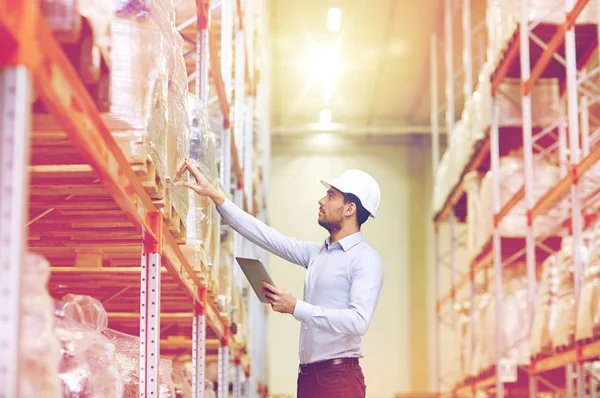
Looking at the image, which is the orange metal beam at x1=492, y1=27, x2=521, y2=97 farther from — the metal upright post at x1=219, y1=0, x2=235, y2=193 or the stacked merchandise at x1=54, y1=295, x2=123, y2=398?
the stacked merchandise at x1=54, y1=295, x2=123, y2=398

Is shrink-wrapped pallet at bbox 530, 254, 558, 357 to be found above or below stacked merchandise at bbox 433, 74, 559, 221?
below

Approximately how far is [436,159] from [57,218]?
16161 mm

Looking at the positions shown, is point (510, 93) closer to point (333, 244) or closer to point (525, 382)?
point (525, 382)

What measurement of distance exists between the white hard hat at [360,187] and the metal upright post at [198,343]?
103 centimetres

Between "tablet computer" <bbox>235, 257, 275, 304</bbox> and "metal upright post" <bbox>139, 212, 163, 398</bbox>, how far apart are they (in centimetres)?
74

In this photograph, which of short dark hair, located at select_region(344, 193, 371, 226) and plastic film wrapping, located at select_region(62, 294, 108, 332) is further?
short dark hair, located at select_region(344, 193, 371, 226)

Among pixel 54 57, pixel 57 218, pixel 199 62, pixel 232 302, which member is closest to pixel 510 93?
pixel 232 302

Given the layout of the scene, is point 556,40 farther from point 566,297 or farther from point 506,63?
point 566,297

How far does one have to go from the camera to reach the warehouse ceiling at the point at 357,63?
60.1ft

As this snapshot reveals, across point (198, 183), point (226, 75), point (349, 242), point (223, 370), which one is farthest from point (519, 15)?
point (198, 183)

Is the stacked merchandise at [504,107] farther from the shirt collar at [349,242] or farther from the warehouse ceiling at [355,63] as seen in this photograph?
the shirt collar at [349,242]

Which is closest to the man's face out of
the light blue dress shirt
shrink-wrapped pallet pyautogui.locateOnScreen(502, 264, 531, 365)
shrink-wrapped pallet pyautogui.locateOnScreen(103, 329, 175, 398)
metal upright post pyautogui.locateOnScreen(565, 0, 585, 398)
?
the light blue dress shirt

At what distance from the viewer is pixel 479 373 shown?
13875 mm

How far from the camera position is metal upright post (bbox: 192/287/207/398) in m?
5.71
